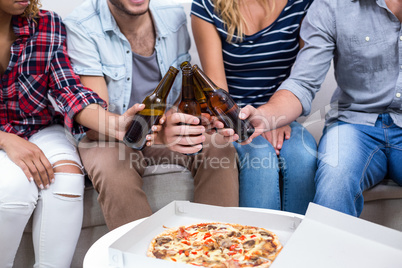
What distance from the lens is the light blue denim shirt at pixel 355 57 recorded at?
4.68 ft

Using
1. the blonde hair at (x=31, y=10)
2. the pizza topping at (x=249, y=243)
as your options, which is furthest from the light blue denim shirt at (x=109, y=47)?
the pizza topping at (x=249, y=243)

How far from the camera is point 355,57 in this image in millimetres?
1472

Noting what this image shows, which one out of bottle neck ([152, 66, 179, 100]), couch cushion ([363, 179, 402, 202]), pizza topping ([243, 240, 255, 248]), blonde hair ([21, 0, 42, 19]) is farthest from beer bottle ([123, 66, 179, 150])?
couch cushion ([363, 179, 402, 202])

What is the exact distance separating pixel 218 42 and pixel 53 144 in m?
0.70

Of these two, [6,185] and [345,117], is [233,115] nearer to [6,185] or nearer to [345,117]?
[345,117]

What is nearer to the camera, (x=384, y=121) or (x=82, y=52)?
(x=384, y=121)

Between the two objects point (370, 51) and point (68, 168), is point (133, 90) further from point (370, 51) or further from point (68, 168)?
point (370, 51)

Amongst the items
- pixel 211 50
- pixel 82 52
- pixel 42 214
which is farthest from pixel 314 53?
pixel 42 214

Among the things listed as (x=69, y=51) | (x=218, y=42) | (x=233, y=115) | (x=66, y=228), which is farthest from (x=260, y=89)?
(x=66, y=228)

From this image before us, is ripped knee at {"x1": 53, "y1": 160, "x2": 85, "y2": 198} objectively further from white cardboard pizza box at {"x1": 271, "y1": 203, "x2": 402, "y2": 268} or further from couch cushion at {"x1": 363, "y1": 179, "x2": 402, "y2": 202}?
couch cushion at {"x1": 363, "y1": 179, "x2": 402, "y2": 202}

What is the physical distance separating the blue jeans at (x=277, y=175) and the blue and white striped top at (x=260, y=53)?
0.27 metres

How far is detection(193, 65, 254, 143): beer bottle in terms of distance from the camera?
1136mm

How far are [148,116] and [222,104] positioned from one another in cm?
20

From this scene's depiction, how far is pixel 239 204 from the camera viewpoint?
4.80 ft
